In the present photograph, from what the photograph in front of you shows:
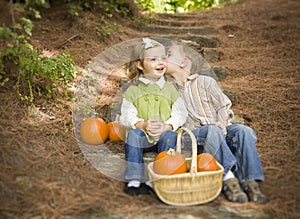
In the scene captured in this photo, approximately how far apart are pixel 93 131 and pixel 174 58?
3.01 ft

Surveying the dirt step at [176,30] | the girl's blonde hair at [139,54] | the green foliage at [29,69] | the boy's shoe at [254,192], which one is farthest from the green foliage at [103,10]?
the boy's shoe at [254,192]

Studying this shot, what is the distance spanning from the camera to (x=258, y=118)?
3.11m

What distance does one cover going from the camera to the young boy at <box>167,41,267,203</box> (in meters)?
2.13

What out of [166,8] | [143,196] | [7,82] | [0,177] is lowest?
[143,196]

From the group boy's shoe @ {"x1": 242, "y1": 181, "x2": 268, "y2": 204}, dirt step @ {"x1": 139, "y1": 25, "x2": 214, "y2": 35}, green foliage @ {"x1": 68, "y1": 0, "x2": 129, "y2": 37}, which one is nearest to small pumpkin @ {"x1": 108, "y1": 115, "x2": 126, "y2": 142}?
boy's shoe @ {"x1": 242, "y1": 181, "x2": 268, "y2": 204}

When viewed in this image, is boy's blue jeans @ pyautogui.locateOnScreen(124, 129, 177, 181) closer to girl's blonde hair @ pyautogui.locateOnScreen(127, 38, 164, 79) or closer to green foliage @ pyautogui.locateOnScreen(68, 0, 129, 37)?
girl's blonde hair @ pyautogui.locateOnScreen(127, 38, 164, 79)

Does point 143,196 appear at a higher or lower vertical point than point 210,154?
lower

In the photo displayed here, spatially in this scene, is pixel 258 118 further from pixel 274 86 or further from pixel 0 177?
pixel 0 177

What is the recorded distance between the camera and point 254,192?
203 cm

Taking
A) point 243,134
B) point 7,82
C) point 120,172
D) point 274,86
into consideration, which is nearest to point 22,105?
point 7,82

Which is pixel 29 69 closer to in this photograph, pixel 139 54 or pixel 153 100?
pixel 139 54

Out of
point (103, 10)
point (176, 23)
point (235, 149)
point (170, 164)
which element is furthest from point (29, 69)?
point (176, 23)

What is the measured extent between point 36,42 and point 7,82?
3.59 feet

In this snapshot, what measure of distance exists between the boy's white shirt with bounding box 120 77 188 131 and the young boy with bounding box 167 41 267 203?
94mm
